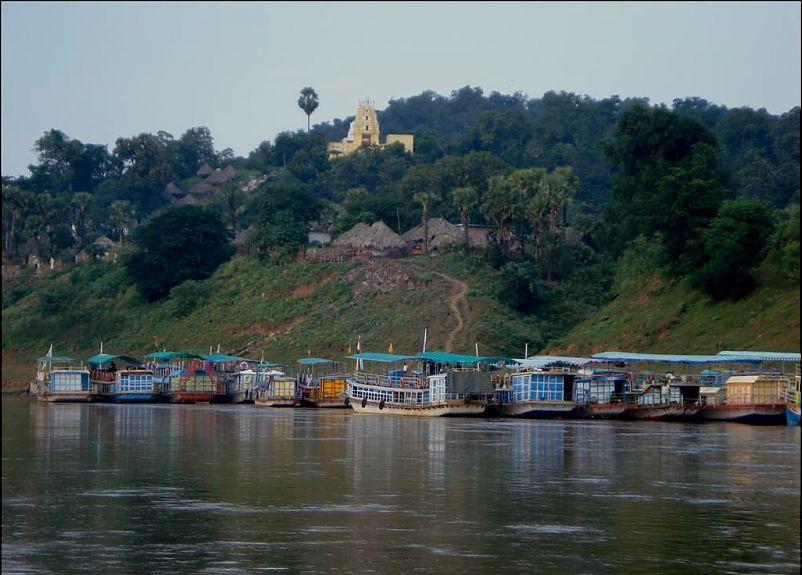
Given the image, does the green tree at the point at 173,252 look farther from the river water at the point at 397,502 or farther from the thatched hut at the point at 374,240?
the river water at the point at 397,502

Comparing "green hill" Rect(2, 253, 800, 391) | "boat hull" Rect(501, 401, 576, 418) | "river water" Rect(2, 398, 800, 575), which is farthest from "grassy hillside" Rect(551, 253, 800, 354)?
"river water" Rect(2, 398, 800, 575)

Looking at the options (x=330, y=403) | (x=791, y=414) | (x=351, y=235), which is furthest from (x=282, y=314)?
(x=791, y=414)

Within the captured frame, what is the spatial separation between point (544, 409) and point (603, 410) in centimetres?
335

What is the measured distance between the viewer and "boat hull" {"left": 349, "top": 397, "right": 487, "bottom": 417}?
2911 inches

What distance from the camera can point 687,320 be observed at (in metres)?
86.3

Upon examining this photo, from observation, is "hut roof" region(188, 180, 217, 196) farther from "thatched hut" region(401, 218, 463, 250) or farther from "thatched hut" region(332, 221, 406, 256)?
"thatched hut" region(401, 218, 463, 250)

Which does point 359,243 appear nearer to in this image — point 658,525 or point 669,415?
point 669,415

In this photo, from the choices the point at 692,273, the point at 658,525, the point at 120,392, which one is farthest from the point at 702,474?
the point at 120,392

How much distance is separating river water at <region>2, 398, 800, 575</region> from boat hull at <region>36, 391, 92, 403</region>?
32.5 metres

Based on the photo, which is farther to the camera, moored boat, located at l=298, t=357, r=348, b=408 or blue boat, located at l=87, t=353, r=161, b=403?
blue boat, located at l=87, t=353, r=161, b=403

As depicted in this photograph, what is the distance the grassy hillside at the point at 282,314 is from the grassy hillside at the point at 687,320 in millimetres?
6640

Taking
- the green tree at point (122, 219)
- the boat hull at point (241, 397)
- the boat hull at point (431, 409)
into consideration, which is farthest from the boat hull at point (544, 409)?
the green tree at point (122, 219)

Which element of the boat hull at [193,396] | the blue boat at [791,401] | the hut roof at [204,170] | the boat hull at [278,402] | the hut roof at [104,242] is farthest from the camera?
the hut roof at [204,170]

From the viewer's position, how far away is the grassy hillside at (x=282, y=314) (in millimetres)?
100625
